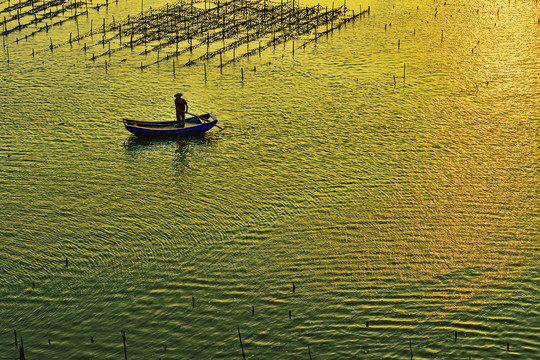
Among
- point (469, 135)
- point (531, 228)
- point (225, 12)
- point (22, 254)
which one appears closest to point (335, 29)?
point (225, 12)

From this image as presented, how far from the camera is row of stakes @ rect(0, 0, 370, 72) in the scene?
33562mm

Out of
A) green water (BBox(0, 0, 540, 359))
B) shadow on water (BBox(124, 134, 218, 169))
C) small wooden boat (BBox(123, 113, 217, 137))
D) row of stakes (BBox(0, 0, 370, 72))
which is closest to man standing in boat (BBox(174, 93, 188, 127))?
small wooden boat (BBox(123, 113, 217, 137))

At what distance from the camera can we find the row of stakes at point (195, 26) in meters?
33.6

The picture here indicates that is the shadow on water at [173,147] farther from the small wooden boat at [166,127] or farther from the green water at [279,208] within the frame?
the small wooden boat at [166,127]

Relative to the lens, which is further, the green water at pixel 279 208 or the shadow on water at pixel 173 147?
the shadow on water at pixel 173 147

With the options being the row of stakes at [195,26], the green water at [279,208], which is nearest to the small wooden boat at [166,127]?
the green water at [279,208]

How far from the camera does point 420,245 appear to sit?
56.7ft

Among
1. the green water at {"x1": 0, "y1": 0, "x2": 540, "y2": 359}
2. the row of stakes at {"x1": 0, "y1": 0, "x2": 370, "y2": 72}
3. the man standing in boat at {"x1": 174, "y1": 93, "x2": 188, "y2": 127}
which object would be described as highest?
the row of stakes at {"x1": 0, "y1": 0, "x2": 370, "y2": 72}

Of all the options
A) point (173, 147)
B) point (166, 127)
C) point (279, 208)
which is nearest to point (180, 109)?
point (166, 127)

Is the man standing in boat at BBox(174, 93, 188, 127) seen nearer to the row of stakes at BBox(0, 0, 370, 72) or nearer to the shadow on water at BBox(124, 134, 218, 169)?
the shadow on water at BBox(124, 134, 218, 169)

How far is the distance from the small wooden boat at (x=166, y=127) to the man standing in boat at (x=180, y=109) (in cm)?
21

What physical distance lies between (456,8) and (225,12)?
44.2ft

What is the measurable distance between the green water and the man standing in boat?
3.14 ft

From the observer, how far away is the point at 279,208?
63.1 ft
